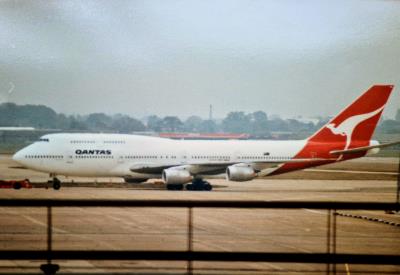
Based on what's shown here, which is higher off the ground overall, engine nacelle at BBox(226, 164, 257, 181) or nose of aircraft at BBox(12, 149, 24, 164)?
nose of aircraft at BBox(12, 149, 24, 164)

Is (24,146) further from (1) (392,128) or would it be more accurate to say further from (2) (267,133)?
(1) (392,128)

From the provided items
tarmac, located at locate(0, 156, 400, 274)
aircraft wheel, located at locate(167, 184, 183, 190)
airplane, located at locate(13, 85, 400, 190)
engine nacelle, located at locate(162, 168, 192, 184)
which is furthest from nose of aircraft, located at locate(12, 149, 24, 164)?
tarmac, located at locate(0, 156, 400, 274)

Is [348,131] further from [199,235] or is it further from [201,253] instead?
[201,253]

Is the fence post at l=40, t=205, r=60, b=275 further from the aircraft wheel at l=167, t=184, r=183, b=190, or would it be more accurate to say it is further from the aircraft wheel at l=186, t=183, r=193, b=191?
the aircraft wheel at l=186, t=183, r=193, b=191

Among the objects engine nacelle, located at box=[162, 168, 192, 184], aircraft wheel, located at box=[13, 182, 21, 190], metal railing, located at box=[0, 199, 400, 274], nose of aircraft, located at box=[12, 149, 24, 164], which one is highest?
metal railing, located at box=[0, 199, 400, 274]

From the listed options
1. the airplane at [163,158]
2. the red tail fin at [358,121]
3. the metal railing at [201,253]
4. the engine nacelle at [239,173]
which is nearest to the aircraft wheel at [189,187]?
the airplane at [163,158]

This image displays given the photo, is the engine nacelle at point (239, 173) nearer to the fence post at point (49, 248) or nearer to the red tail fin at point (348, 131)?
the red tail fin at point (348, 131)

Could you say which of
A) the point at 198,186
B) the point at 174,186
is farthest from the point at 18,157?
the point at 198,186
